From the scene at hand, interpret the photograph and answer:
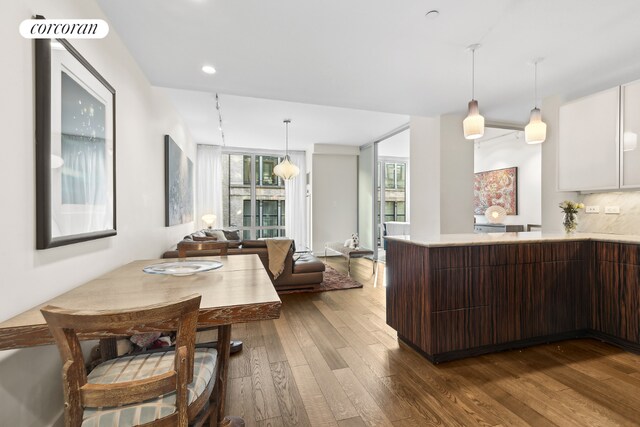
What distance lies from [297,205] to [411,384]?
19.6ft

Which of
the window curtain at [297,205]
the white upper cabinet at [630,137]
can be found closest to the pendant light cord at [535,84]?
the white upper cabinet at [630,137]

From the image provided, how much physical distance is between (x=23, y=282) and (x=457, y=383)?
2466 mm

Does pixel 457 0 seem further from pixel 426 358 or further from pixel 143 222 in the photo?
pixel 143 222

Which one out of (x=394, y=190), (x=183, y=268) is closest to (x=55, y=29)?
(x=183, y=268)

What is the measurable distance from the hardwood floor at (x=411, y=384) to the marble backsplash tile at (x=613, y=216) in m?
1.32

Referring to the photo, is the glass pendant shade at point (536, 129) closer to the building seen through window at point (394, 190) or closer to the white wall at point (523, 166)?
the white wall at point (523, 166)

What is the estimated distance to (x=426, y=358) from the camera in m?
2.25

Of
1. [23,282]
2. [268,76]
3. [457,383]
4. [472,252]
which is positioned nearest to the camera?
[23,282]

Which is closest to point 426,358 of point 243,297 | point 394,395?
point 394,395

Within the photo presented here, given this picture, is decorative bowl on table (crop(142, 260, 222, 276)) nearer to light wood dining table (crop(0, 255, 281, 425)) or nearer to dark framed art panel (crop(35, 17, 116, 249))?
light wood dining table (crop(0, 255, 281, 425))

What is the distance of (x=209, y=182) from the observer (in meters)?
6.93

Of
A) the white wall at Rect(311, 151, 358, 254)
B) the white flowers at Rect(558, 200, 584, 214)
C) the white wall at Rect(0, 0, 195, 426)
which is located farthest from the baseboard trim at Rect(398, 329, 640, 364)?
the white wall at Rect(311, 151, 358, 254)

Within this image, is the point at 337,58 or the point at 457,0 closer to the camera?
the point at 457,0

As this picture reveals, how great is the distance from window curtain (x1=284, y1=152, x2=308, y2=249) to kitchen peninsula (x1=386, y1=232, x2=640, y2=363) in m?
5.09
